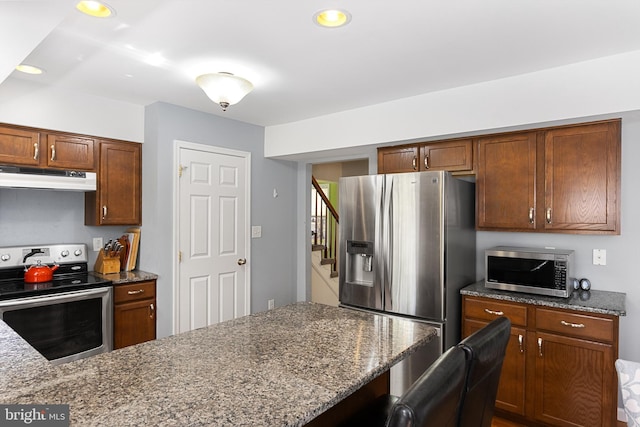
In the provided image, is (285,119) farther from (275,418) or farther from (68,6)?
(275,418)

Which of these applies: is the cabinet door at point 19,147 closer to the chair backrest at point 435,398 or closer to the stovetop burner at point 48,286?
the stovetop burner at point 48,286

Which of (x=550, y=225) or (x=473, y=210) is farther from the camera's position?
(x=473, y=210)

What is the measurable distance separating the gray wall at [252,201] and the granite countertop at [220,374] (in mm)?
1683

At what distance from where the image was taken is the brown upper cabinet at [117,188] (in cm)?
325

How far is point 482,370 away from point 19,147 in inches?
132

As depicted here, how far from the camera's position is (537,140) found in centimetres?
271

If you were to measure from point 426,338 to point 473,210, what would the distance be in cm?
177

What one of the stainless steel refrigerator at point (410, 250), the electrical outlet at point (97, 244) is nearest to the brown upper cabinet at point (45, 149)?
the electrical outlet at point (97, 244)

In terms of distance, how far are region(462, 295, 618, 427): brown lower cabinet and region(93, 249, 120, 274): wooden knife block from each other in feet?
9.84

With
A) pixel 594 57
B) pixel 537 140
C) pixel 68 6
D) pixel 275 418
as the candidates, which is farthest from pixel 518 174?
pixel 68 6

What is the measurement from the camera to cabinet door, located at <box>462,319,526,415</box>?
8.39 ft

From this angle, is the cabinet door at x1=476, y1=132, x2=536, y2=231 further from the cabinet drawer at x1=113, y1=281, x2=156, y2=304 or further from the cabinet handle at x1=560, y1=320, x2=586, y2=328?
the cabinet drawer at x1=113, y1=281, x2=156, y2=304

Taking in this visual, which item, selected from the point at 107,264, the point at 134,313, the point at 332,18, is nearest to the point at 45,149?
the point at 107,264

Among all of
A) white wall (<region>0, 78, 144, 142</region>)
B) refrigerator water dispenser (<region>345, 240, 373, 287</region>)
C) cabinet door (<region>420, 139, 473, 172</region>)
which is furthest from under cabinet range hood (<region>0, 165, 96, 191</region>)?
cabinet door (<region>420, 139, 473, 172</region>)
